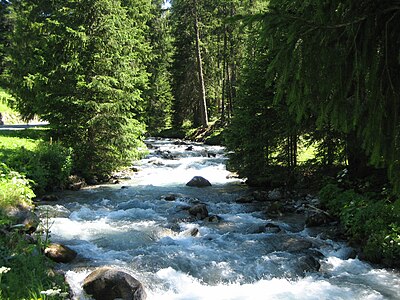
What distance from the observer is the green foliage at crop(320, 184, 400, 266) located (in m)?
7.04

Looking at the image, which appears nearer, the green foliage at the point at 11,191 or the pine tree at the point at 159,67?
the green foliage at the point at 11,191

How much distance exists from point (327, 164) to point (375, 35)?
9596 mm

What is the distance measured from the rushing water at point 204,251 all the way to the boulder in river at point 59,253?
0.58ft

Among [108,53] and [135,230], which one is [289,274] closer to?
[135,230]

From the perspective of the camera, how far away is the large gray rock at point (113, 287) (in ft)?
18.7

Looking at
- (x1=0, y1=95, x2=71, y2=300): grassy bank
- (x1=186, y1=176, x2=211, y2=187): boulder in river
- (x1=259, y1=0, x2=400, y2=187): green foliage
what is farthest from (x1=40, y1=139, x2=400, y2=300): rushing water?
(x1=259, y1=0, x2=400, y2=187): green foliage

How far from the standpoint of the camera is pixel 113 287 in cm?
574

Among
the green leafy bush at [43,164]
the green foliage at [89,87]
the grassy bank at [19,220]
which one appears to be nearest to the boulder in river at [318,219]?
the grassy bank at [19,220]

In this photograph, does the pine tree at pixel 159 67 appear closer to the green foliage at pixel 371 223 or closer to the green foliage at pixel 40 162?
the green foliage at pixel 40 162

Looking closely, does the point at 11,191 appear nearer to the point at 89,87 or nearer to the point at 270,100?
the point at 89,87

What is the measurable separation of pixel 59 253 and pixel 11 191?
298 centimetres

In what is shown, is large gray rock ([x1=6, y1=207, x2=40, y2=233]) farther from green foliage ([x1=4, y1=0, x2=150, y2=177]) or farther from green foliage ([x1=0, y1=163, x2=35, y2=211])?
green foliage ([x1=4, y1=0, x2=150, y2=177])

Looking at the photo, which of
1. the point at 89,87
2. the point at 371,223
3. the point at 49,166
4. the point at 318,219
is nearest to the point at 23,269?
the point at 371,223

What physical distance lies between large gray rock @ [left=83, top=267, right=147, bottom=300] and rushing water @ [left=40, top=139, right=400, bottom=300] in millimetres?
188
